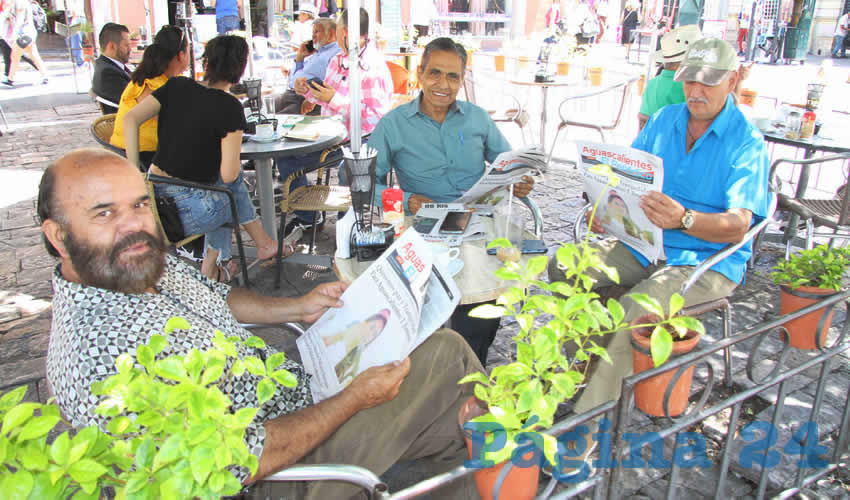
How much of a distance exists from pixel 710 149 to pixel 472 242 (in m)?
1.14

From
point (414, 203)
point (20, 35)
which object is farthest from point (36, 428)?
point (20, 35)

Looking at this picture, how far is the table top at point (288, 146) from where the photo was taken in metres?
3.73

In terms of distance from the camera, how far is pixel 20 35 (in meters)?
11.0

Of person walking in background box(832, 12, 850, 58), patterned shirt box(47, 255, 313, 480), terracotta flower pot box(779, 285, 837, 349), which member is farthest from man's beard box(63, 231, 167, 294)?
person walking in background box(832, 12, 850, 58)

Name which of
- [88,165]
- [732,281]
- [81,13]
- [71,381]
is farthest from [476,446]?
[81,13]

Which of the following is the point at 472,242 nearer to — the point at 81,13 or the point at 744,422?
the point at 744,422

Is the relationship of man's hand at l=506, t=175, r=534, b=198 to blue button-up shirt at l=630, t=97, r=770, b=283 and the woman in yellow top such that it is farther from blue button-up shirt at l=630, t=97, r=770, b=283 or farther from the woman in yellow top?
the woman in yellow top

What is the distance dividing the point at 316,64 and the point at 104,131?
226 centimetres

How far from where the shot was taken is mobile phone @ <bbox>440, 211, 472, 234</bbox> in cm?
241

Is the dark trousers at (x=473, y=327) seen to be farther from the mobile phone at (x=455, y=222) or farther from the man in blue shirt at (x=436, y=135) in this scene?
the man in blue shirt at (x=436, y=135)

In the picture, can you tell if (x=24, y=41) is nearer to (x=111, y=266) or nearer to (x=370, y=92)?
(x=370, y=92)

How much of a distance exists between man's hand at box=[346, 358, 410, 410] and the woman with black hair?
7.69 feet

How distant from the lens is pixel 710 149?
258 centimetres

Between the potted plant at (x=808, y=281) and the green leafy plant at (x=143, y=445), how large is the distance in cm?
258
